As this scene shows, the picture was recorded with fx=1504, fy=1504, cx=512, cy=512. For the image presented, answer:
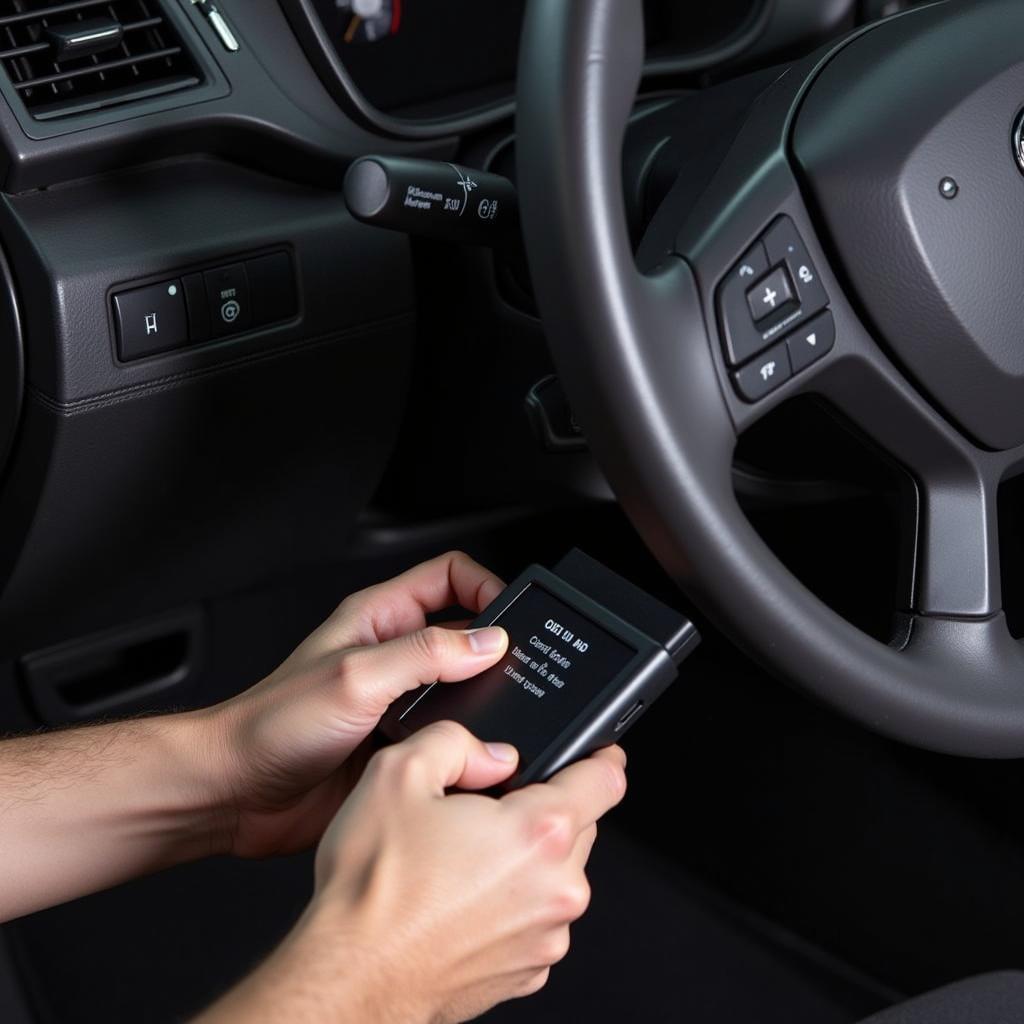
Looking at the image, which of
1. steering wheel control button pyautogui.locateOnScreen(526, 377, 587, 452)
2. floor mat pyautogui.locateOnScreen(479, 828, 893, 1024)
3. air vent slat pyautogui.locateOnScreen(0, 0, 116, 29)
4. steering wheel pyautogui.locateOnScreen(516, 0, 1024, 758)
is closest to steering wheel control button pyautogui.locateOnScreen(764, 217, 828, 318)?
steering wheel pyautogui.locateOnScreen(516, 0, 1024, 758)

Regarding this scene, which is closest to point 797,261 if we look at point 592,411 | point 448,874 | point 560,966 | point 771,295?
point 771,295

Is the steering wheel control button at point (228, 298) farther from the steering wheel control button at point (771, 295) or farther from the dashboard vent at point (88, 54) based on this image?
the steering wheel control button at point (771, 295)

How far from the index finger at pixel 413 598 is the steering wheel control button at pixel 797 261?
271mm

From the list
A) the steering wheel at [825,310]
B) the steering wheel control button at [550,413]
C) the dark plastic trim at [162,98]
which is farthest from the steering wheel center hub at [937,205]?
the dark plastic trim at [162,98]

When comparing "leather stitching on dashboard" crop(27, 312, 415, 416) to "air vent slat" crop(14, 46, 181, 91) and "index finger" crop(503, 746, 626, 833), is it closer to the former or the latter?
"air vent slat" crop(14, 46, 181, 91)

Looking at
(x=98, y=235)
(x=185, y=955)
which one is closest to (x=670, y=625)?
(x=98, y=235)

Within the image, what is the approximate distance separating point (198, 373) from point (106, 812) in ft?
1.01

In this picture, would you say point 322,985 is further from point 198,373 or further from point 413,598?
point 198,373

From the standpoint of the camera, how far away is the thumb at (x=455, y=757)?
30.1 inches

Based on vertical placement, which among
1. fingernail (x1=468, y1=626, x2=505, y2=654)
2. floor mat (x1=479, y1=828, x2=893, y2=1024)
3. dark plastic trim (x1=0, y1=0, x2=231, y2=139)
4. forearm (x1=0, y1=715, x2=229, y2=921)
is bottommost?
floor mat (x1=479, y1=828, x2=893, y2=1024)

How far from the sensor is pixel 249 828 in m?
1.01

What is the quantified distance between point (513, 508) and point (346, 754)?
0.53 meters

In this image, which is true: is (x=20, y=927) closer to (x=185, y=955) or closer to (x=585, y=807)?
(x=185, y=955)

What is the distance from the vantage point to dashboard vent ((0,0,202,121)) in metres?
0.99
